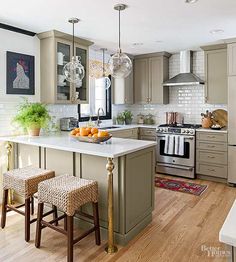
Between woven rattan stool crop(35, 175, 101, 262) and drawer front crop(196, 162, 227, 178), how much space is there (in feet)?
9.34

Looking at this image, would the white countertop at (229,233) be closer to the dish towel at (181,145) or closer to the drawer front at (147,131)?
the dish towel at (181,145)

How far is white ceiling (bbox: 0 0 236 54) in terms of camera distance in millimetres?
2855

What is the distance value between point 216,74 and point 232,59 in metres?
0.65

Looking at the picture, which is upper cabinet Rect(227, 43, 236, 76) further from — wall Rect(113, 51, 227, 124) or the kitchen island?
the kitchen island

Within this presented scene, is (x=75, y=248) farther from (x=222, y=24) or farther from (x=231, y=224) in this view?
(x=222, y=24)

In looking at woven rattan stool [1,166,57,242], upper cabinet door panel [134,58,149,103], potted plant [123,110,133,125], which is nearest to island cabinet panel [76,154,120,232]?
woven rattan stool [1,166,57,242]

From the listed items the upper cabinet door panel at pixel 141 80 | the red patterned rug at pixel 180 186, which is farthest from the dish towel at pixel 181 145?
the upper cabinet door panel at pixel 141 80

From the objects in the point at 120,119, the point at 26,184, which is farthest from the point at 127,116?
the point at 26,184

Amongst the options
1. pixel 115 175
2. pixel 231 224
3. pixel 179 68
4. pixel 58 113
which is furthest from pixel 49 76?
pixel 231 224

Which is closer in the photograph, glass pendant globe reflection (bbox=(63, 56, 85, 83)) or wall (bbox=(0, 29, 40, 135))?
glass pendant globe reflection (bbox=(63, 56, 85, 83))

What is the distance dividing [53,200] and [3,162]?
1590 millimetres

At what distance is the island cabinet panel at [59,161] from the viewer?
115 inches

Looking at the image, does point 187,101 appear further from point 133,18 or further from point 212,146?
point 133,18

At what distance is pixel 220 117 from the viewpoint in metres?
5.09
